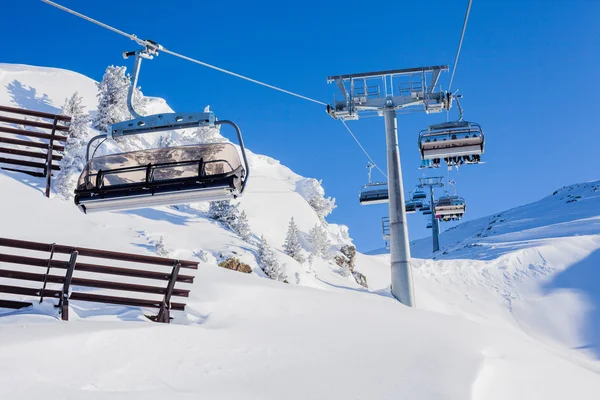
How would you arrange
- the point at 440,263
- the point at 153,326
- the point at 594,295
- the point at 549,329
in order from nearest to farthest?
the point at 153,326 < the point at 549,329 < the point at 594,295 < the point at 440,263

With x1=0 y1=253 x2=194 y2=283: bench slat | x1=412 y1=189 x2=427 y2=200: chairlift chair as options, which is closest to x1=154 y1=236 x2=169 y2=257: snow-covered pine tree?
x1=0 y1=253 x2=194 y2=283: bench slat

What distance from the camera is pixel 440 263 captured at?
3438 centimetres

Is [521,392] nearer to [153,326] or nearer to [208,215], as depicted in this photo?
[153,326]

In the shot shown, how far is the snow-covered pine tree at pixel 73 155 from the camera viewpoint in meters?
18.8

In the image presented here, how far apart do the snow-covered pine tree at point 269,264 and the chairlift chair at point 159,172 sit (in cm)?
1000

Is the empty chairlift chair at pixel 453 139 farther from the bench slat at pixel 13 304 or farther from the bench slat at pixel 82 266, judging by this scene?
the bench slat at pixel 13 304

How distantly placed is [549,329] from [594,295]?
4.36m

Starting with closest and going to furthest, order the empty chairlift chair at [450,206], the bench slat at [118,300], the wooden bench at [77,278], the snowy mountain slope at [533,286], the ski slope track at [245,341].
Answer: the ski slope track at [245,341] < the wooden bench at [77,278] < the bench slat at [118,300] < the snowy mountain slope at [533,286] < the empty chairlift chair at [450,206]

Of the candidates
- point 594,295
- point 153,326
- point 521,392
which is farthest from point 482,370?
point 594,295

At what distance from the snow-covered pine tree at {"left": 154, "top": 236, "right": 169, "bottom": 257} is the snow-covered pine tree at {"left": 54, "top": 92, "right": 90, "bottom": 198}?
3539mm

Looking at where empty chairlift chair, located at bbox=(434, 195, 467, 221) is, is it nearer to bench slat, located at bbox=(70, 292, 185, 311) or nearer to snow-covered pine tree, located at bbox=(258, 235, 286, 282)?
snow-covered pine tree, located at bbox=(258, 235, 286, 282)

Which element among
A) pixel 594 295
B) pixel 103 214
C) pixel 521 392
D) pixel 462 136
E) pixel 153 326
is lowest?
pixel 521 392

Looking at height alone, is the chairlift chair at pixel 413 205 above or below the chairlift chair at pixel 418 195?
below

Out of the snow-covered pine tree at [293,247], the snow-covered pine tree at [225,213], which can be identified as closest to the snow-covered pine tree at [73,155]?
the snow-covered pine tree at [225,213]
